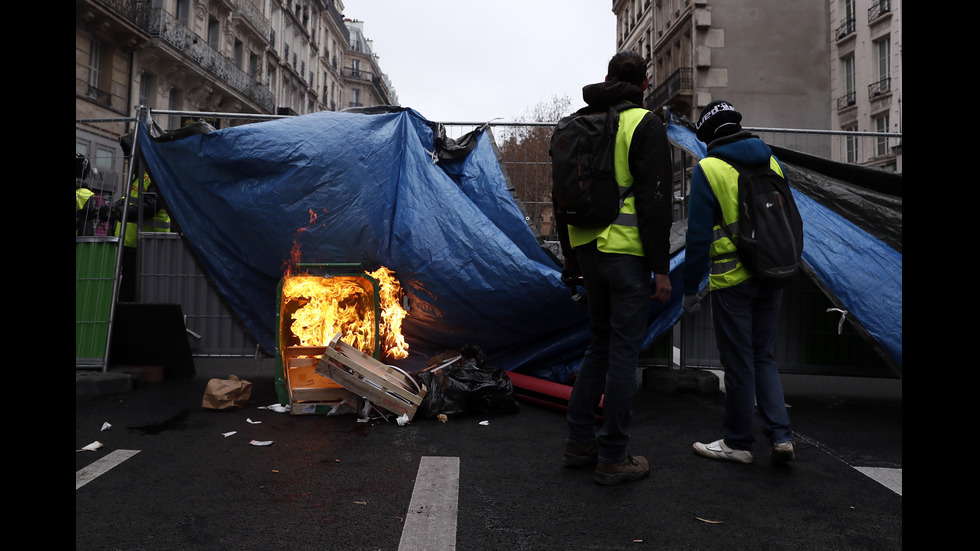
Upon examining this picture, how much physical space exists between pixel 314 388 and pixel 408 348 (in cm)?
109

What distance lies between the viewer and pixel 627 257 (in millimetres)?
2830

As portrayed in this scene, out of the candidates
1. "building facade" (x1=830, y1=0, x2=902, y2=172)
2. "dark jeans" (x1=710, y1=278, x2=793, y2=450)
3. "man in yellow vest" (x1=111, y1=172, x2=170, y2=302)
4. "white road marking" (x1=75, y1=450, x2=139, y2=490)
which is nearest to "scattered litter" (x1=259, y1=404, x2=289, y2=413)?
"white road marking" (x1=75, y1=450, x2=139, y2=490)

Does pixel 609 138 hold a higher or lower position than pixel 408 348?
higher

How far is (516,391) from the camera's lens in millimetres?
4789

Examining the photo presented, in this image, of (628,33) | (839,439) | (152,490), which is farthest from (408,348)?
(628,33)

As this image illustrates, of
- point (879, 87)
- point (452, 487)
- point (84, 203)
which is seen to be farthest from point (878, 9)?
point (452, 487)

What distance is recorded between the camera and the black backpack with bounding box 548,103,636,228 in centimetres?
282

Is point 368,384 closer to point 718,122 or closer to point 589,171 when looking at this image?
point 589,171

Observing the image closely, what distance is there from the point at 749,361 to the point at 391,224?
2913mm

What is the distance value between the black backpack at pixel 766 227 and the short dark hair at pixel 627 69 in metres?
0.71

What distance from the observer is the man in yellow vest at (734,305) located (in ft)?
10.5

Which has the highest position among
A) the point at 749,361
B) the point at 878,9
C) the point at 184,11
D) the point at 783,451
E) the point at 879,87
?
the point at 184,11
